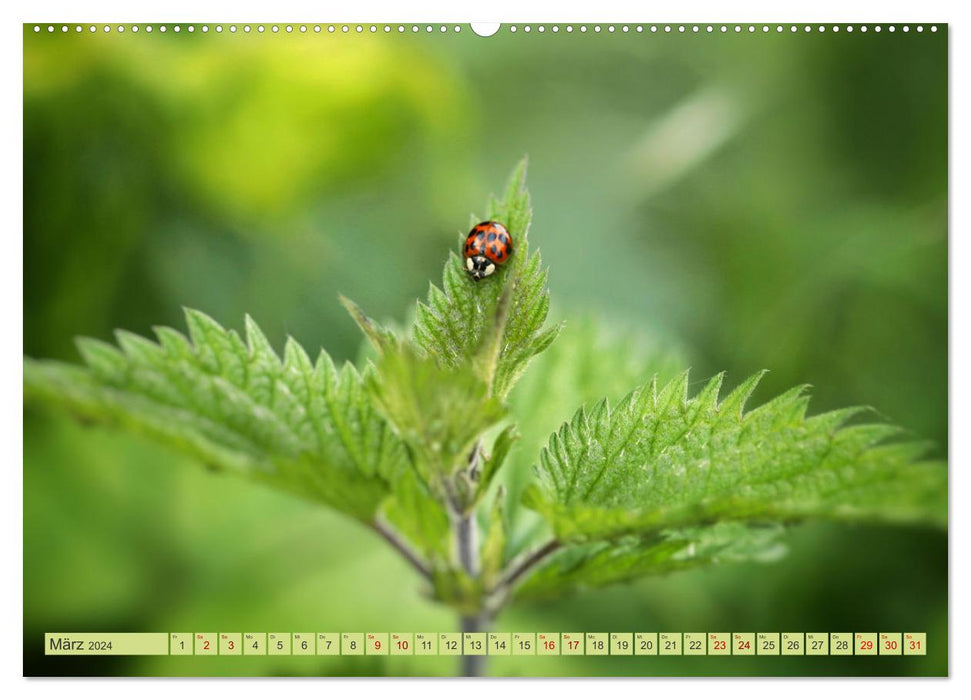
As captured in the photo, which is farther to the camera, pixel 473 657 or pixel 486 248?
pixel 473 657

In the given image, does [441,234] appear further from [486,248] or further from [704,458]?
[704,458]

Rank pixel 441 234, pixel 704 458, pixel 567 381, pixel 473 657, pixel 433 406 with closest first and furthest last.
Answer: pixel 433 406
pixel 704 458
pixel 473 657
pixel 567 381
pixel 441 234

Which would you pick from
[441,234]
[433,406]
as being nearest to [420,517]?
[433,406]

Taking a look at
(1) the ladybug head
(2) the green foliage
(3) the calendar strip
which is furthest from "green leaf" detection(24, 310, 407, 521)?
(3) the calendar strip

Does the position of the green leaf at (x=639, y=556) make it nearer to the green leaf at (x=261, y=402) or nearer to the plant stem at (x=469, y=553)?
the plant stem at (x=469, y=553)

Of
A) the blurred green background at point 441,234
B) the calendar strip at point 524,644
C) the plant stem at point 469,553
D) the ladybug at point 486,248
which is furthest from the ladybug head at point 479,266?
the calendar strip at point 524,644

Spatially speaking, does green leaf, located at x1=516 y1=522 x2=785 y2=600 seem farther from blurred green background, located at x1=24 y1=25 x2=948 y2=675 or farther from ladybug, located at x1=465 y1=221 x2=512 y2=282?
blurred green background, located at x1=24 y1=25 x2=948 y2=675

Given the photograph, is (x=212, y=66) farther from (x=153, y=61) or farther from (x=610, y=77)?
(x=610, y=77)

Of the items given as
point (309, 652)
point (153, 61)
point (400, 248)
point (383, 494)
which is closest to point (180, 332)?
point (383, 494)
